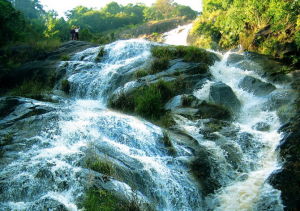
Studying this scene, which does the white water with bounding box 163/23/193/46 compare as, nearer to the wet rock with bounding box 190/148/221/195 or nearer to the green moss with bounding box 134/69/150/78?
the green moss with bounding box 134/69/150/78

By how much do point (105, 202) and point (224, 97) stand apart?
21.8 feet

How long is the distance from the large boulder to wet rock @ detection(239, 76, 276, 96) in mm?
1013

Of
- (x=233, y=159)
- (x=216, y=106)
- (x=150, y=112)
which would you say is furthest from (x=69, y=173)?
(x=216, y=106)

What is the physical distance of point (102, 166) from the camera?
5902mm

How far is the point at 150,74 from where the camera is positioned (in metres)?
12.8

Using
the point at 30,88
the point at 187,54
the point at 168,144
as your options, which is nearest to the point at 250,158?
the point at 168,144

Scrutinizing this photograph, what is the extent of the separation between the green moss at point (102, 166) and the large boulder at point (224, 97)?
5.40 metres

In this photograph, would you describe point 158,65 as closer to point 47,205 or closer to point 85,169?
point 85,169

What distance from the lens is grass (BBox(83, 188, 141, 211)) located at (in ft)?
16.2

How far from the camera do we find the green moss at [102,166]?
5837 mm

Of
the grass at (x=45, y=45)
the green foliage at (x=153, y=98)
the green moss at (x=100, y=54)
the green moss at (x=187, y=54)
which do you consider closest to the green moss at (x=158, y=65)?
the green moss at (x=187, y=54)

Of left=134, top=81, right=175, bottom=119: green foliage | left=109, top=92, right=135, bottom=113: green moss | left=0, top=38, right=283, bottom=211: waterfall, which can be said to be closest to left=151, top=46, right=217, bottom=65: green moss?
left=134, top=81, right=175, bottom=119: green foliage

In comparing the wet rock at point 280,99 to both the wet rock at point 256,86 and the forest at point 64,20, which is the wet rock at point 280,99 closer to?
the wet rock at point 256,86

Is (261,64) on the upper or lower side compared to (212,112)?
upper
